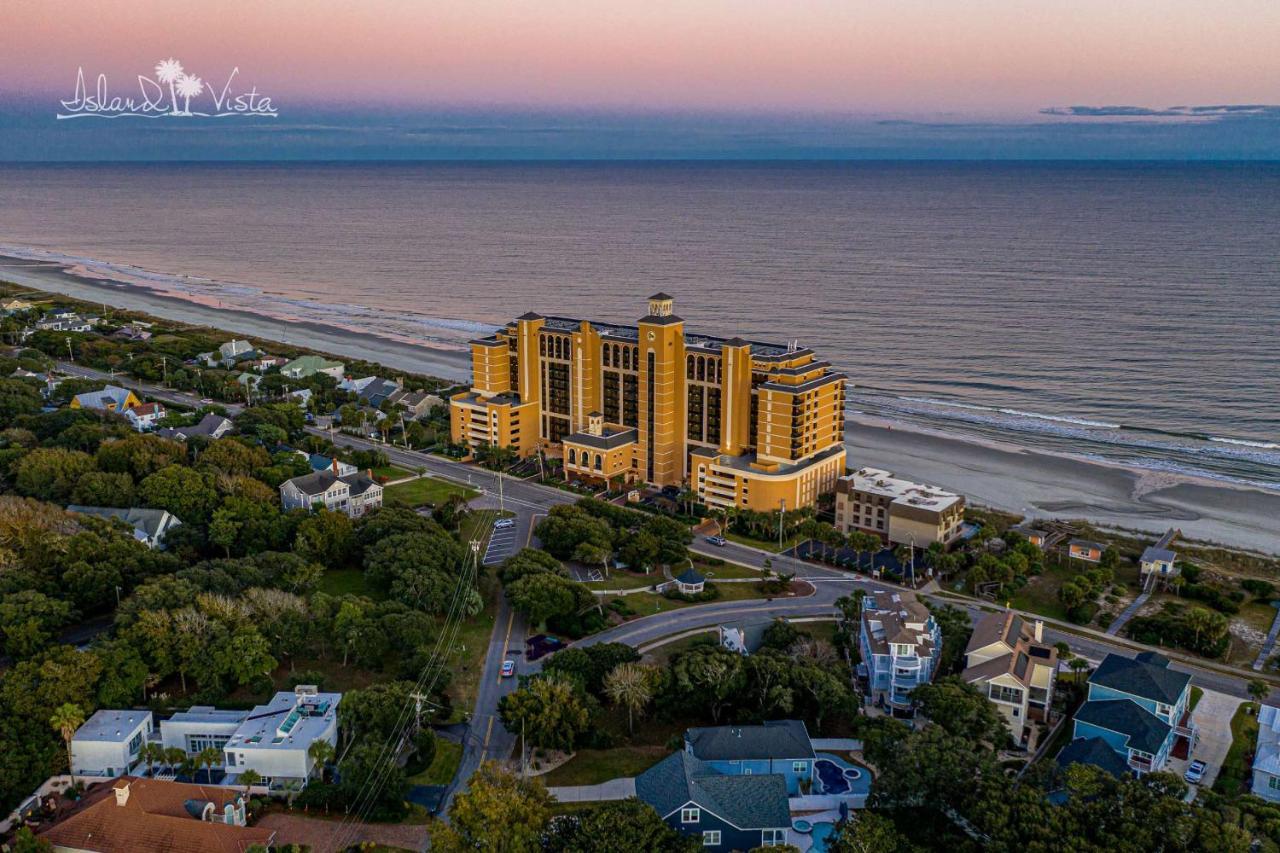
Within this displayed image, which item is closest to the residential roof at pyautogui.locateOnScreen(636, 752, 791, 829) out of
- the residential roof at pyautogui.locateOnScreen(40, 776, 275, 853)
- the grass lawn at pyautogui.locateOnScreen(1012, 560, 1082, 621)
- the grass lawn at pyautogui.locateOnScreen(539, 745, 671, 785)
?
the grass lawn at pyautogui.locateOnScreen(539, 745, 671, 785)

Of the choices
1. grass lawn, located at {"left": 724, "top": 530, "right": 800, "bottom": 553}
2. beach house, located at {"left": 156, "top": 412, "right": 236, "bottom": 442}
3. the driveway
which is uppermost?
beach house, located at {"left": 156, "top": 412, "right": 236, "bottom": 442}

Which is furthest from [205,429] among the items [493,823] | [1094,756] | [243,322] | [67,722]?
[1094,756]

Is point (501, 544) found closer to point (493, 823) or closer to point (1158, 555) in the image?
point (493, 823)

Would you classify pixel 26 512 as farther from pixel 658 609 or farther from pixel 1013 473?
pixel 1013 473

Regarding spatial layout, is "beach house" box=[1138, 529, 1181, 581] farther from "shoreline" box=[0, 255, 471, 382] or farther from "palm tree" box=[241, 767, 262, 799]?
"shoreline" box=[0, 255, 471, 382]

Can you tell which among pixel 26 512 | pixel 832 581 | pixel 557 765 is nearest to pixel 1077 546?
pixel 832 581

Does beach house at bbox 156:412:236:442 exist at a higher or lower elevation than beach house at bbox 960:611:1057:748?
higher
